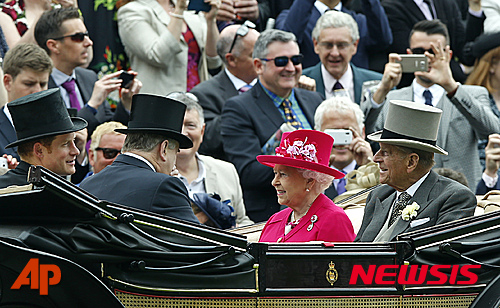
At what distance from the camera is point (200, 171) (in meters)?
6.37

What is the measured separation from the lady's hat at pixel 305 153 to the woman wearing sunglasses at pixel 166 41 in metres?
2.90

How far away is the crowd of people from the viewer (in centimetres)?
462

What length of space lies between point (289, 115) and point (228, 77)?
0.84 m

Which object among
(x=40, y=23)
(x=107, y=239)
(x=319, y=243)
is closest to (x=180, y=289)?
(x=107, y=239)

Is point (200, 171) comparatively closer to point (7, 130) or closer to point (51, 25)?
point (7, 130)

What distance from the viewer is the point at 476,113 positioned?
6848mm

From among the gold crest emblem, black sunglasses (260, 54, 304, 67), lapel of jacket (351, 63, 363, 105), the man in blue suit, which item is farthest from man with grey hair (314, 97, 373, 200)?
the gold crest emblem

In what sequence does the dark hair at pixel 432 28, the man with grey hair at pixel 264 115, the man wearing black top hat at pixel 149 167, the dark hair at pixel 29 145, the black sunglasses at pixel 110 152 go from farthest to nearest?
the dark hair at pixel 432 28 < the man with grey hair at pixel 264 115 < the black sunglasses at pixel 110 152 < the dark hair at pixel 29 145 < the man wearing black top hat at pixel 149 167

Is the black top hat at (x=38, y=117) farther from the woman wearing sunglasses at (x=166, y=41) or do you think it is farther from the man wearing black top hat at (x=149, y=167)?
the woman wearing sunglasses at (x=166, y=41)

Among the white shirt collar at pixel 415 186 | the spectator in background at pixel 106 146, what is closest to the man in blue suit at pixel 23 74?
the spectator in background at pixel 106 146

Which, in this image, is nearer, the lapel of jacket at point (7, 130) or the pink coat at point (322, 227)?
the pink coat at point (322, 227)

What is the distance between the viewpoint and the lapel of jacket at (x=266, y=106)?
6777 millimetres

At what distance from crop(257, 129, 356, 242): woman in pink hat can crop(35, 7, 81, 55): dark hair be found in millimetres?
2866

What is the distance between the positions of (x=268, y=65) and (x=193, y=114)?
930 mm
